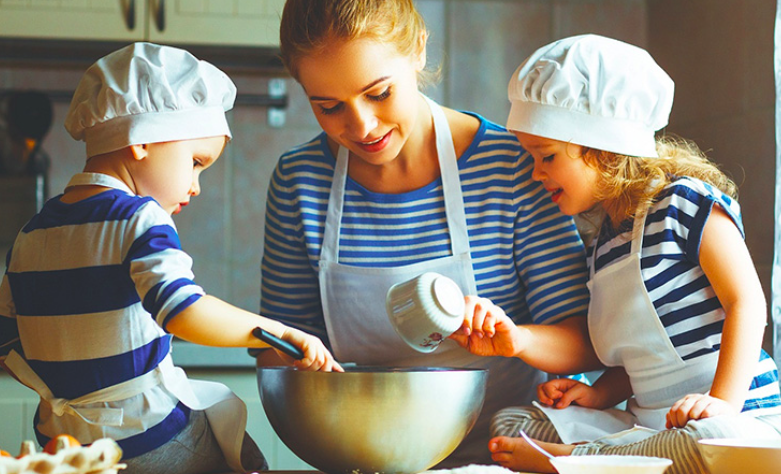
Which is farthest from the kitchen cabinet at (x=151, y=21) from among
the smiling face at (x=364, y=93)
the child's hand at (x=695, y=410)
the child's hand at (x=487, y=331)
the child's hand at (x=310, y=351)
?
the child's hand at (x=695, y=410)

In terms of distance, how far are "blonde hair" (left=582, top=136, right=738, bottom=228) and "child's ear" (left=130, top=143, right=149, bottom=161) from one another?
0.59 meters

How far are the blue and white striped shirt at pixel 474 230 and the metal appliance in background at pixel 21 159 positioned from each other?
1227 mm

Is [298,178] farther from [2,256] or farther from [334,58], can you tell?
[2,256]

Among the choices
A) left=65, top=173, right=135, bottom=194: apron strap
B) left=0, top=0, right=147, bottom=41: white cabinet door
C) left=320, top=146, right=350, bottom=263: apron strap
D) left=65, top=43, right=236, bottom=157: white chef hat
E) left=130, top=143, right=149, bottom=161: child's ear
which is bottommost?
left=320, top=146, right=350, bottom=263: apron strap

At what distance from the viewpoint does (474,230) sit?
1.21 meters

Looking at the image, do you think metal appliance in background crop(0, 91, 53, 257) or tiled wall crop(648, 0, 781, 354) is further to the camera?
metal appliance in background crop(0, 91, 53, 257)

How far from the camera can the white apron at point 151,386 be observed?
88 cm

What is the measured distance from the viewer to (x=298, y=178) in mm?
1273

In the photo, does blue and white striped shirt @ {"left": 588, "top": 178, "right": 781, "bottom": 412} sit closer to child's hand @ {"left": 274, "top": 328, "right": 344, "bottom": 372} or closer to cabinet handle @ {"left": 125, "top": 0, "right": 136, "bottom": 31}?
child's hand @ {"left": 274, "top": 328, "right": 344, "bottom": 372}

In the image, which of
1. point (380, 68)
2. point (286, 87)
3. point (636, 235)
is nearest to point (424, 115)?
point (380, 68)

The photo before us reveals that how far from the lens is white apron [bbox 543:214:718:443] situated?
1.07 m

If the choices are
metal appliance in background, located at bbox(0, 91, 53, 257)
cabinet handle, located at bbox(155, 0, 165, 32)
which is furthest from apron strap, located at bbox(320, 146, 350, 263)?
metal appliance in background, located at bbox(0, 91, 53, 257)

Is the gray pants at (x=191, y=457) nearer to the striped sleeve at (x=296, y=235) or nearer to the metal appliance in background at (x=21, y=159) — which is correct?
the striped sleeve at (x=296, y=235)

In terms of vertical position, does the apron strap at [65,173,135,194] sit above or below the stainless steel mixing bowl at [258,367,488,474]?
above
